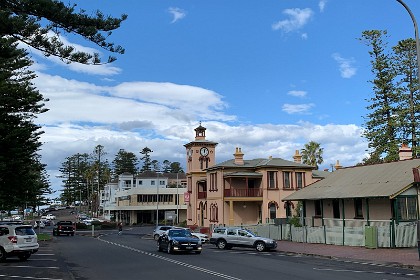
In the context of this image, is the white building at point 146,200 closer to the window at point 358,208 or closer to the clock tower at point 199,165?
the clock tower at point 199,165

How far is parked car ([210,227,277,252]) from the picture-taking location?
2983 centimetres

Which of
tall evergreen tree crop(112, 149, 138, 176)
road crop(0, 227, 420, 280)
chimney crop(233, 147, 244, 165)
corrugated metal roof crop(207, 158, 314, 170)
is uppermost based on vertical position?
tall evergreen tree crop(112, 149, 138, 176)

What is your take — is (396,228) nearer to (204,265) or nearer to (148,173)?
(204,265)

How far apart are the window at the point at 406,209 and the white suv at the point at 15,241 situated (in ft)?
71.4

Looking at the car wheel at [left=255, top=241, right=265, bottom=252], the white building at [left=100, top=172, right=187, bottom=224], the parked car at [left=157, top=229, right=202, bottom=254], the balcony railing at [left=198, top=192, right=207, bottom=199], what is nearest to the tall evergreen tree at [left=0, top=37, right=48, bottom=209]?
the parked car at [left=157, top=229, right=202, bottom=254]

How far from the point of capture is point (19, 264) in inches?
851

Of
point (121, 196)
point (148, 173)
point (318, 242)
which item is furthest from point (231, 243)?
point (148, 173)

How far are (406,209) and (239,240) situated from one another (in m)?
10.8

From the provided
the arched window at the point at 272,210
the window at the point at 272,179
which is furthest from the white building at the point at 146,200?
the window at the point at 272,179

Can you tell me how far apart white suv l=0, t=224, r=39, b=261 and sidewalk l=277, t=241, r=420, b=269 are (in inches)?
587

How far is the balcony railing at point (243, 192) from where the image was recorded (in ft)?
176

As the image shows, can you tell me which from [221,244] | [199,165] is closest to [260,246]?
[221,244]

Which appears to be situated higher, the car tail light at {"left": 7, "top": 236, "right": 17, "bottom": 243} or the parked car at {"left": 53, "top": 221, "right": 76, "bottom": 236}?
the car tail light at {"left": 7, "top": 236, "right": 17, "bottom": 243}

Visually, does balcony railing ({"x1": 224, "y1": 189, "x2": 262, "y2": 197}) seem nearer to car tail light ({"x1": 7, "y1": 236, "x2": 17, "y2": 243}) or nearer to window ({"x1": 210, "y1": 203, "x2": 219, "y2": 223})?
window ({"x1": 210, "y1": 203, "x2": 219, "y2": 223})
